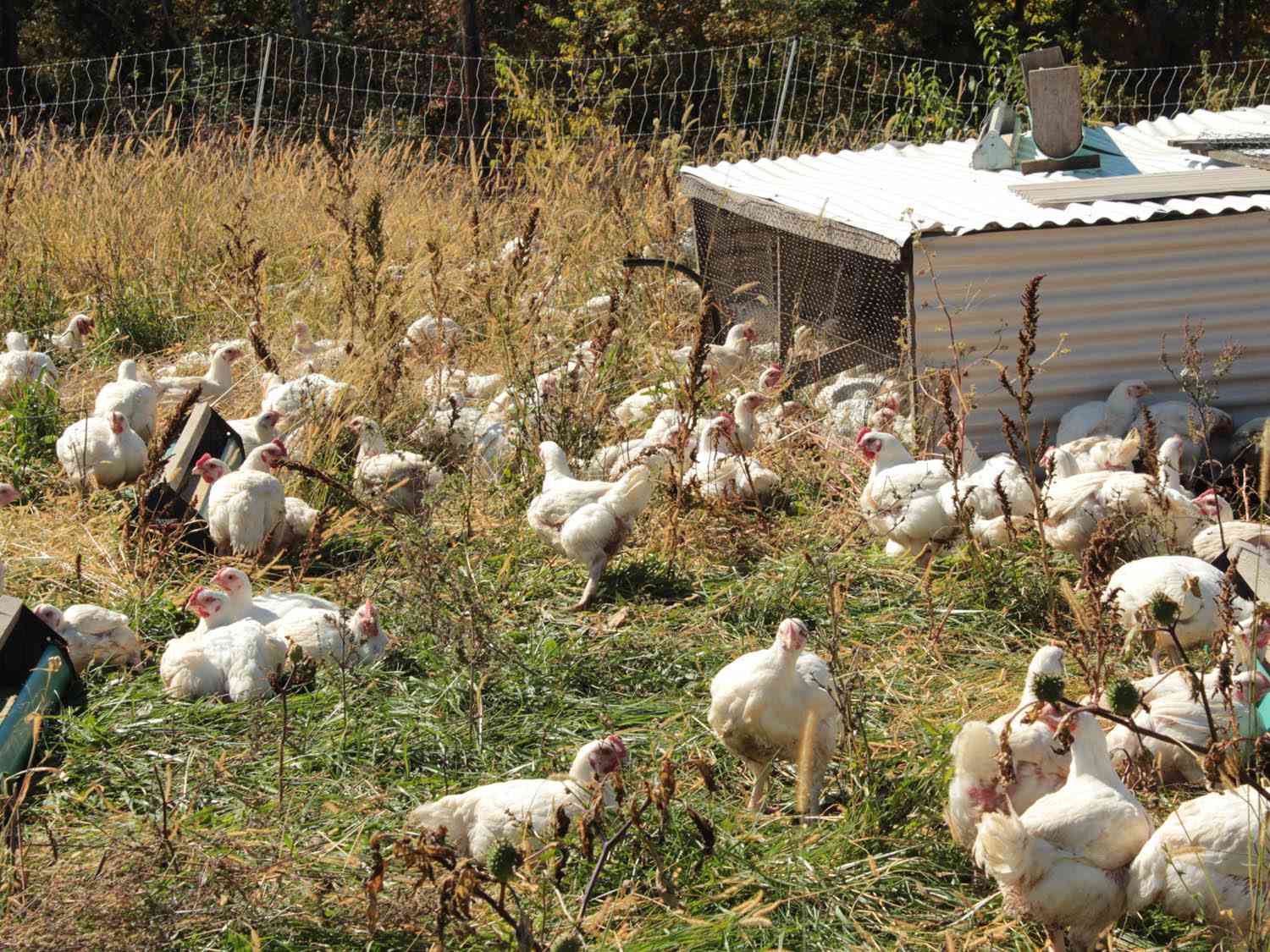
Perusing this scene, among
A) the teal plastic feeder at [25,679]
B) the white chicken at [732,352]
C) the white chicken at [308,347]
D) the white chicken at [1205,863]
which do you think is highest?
the white chicken at [732,352]

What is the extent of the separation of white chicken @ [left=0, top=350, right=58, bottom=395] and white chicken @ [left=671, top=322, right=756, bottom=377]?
2775mm

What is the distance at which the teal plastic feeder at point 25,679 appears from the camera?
332 centimetres

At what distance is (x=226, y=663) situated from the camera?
368cm

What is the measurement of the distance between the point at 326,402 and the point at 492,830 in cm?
284

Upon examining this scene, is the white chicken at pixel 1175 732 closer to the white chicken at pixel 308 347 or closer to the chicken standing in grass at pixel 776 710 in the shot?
the chicken standing in grass at pixel 776 710

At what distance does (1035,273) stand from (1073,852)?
3.02 meters

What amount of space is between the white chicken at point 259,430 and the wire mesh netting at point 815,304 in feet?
5.90

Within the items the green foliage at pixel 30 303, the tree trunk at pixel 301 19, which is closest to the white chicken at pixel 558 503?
the green foliage at pixel 30 303

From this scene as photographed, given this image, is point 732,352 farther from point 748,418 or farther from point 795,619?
point 795,619

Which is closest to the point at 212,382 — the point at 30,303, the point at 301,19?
the point at 30,303

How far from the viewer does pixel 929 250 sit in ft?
16.5

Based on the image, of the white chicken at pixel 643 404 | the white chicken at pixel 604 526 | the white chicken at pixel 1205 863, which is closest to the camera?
the white chicken at pixel 1205 863

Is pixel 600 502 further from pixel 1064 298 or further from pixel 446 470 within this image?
pixel 1064 298

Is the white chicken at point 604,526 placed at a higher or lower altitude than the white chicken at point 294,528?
higher
